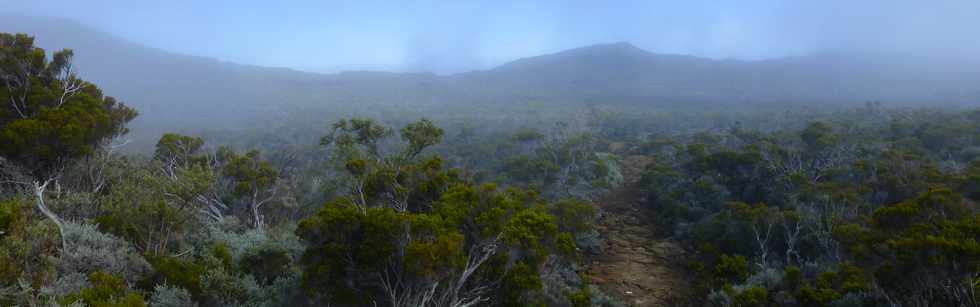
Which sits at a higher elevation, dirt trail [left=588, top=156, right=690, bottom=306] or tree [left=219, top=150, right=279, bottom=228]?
tree [left=219, top=150, right=279, bottom=228]

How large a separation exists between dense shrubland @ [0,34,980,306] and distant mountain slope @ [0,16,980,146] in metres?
32.1

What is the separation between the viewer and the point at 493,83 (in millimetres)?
88812

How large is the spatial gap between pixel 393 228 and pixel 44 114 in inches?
257

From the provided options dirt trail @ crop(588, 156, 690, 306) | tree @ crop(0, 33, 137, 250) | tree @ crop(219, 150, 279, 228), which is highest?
tree @ crop(0, 33, 137, 250)

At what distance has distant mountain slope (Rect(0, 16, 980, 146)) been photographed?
180 feet

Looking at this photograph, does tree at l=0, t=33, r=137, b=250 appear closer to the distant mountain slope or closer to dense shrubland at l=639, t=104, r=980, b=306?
dense shrubland at l=639, t=104, r=980, b=306

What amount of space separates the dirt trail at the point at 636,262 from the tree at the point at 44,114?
9.04 meters

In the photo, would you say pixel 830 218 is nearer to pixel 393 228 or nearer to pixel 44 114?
pixel 393 228

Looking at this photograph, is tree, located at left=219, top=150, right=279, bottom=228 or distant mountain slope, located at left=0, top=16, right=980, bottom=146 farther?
distant mountain slope, located at left=0, top=16, right=980, bottom=146

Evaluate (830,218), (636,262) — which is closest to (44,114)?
(636,262)

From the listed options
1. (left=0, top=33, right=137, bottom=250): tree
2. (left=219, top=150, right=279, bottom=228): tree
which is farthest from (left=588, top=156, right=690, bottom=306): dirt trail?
(left=0, top=33, right=137, bottom=250): tree

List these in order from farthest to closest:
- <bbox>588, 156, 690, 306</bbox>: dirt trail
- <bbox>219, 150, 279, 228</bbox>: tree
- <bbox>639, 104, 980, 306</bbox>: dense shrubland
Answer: <bbox>219, 150, 279, 228</bbox>: tree → <bbox>588, 156, 690, 306</bbox>: dirt trail → <bbox>639, 104, 980, 306</bbox>: dense shrubland

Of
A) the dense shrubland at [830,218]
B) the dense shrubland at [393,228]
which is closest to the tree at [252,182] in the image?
the dense shrubland at [393,228]

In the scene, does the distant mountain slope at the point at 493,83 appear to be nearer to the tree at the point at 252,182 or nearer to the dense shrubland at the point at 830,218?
the tree at the point at 252,182
